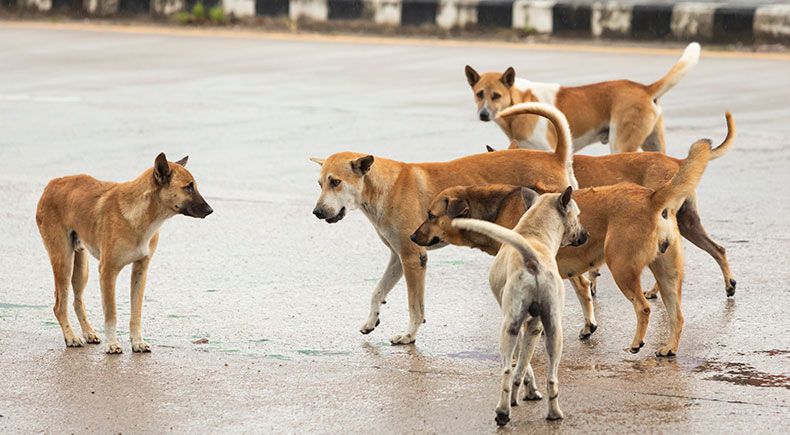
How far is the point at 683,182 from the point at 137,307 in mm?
2765

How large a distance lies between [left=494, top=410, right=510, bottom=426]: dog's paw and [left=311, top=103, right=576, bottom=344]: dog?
1426 millimetres

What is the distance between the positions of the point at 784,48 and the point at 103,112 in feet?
25.9

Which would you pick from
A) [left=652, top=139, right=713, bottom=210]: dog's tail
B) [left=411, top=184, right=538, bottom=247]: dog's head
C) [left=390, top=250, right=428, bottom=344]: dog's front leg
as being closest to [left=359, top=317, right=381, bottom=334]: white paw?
[left=390, top=250, right=428, bottom=344]: dog's front leg

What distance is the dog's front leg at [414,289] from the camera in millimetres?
7574

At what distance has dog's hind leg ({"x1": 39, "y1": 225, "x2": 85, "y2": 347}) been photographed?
7.56m

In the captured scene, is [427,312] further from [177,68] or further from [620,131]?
[177,68]

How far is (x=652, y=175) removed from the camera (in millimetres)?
8414

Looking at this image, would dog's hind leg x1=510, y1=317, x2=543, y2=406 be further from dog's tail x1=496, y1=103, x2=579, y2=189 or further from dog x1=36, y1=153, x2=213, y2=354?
dog x1=36, y1=153, x2=213, y2=354

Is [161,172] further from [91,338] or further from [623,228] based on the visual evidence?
[623,228]

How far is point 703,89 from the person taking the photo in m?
15.3

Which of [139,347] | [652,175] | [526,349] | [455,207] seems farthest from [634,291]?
[139,347]

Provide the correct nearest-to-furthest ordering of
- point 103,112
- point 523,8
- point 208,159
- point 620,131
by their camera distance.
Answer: point 620,131
point 208,159
point 103,112
point 523,8

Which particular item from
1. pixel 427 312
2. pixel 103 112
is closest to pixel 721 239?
pixel 427 312

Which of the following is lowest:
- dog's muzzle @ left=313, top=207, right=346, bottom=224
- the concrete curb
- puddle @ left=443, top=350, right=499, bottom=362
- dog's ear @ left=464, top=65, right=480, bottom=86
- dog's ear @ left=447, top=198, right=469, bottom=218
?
puddle @ left=443, top=350, right=499, bottom=362
